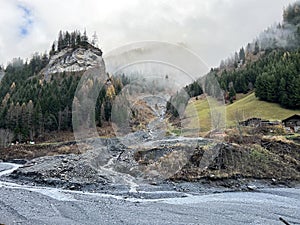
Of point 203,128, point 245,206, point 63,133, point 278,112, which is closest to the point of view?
point 245,206

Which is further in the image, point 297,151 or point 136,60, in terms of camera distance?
point 297,151

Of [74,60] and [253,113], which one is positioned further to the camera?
[74,60]

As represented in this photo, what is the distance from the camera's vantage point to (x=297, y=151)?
29.1 metres

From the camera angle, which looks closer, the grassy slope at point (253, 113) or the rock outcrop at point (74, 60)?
the grassy slope at point (253, 113)

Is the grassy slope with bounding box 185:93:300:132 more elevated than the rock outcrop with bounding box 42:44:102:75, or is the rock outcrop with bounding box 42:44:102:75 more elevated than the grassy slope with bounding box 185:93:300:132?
the rock outcrop with bounding box 42:44:102:75

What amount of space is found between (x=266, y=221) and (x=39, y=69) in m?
115

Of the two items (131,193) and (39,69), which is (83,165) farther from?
(39,69)

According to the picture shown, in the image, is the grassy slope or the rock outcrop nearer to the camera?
the grassy slope

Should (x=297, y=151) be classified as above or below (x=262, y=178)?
above

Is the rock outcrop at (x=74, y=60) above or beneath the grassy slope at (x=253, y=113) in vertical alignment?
above

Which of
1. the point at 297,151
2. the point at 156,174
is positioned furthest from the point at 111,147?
the point at 297,151

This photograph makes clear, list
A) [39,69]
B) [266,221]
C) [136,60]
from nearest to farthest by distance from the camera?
[266,221]
[136,60]
[39,69]

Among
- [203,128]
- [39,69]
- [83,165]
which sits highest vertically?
[39,69]

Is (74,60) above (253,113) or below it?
above
